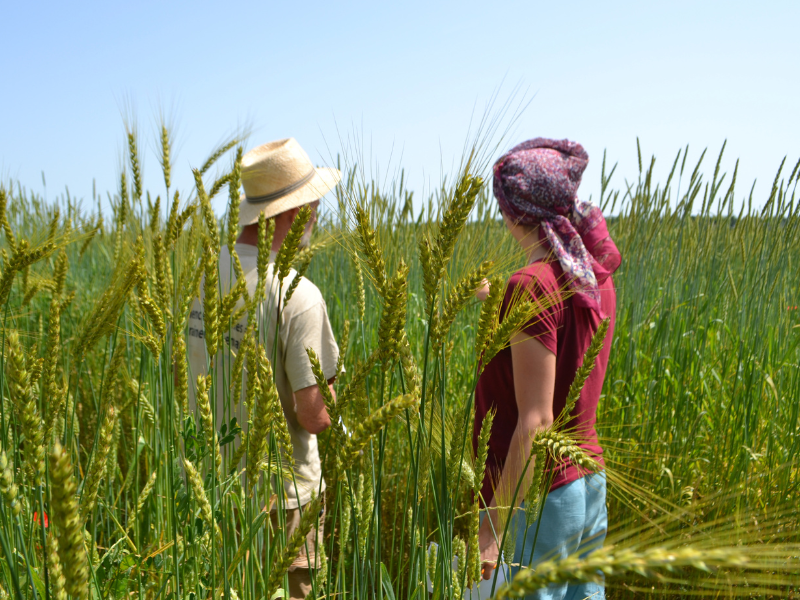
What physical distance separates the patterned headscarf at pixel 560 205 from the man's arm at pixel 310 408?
820mm

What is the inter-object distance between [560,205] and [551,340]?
38 cm

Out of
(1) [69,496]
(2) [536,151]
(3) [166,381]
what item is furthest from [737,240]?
(1) [69,496]

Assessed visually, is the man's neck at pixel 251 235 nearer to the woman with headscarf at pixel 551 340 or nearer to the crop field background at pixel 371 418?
the crop field background at pixel 371 418

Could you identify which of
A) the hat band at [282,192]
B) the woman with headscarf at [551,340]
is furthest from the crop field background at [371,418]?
the hat band at [282,192]

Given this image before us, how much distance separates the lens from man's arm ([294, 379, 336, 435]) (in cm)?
188

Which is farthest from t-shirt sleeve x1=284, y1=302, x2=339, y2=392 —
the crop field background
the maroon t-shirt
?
the maroon t-shirt

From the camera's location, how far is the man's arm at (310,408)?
1.88 m

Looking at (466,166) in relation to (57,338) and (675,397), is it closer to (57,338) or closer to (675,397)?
(57,338)

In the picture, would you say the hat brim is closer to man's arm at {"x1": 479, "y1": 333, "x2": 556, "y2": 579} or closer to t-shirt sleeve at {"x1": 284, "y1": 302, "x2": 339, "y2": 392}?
t-shirt sleeve at {"x1": 284, "y1": 302, "x2": 339, "y2": 392}

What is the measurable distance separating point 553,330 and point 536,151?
50 cm

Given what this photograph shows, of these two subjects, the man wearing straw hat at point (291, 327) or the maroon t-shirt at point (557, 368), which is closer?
the maroon t-shirt at point (557, 368)

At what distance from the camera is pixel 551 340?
4.78 feet

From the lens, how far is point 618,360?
8.05 feet

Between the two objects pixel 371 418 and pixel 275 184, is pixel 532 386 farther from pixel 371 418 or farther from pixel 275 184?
pixel 275 184
